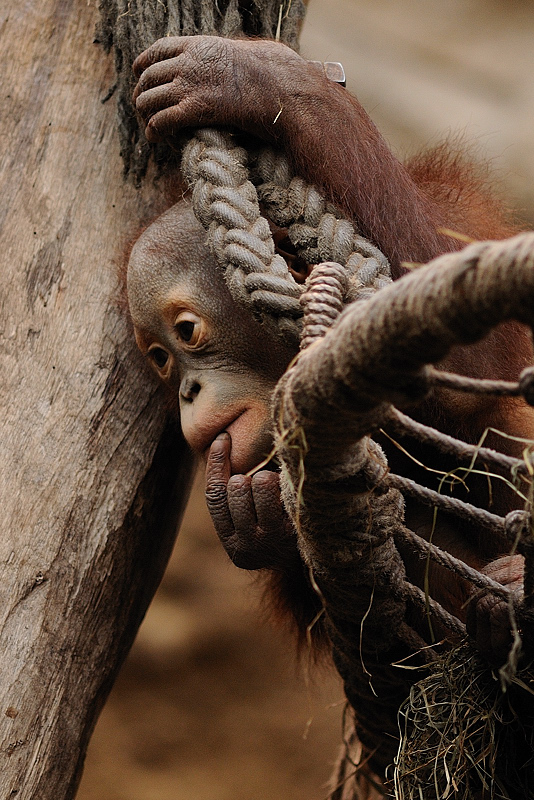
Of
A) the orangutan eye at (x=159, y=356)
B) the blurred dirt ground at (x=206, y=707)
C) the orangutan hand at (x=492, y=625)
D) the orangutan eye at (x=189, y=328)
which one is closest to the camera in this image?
the orangutan hand at (x=492, y=625)

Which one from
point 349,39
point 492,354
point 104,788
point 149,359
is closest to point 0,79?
point 149,359

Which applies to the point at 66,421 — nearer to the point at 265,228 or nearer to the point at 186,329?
the point at 186,329

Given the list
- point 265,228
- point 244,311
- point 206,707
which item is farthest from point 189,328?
point 206,707

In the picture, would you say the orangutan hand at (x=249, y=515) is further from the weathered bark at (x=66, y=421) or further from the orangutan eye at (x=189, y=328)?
the weathered bark at (x=66, y=421)

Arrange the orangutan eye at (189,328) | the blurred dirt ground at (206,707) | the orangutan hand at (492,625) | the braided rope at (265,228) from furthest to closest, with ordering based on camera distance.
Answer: the blurred dirt ground at (206,707)
the orangutan eye at (189,328)
the braided rope at (265,228)
the orangutan hand at (492,625)

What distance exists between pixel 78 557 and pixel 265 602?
681 mm

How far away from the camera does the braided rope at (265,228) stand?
4.83 ft

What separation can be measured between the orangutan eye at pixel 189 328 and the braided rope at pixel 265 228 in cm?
24

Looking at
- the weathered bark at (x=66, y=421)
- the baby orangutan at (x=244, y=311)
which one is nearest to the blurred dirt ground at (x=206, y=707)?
the weathered bark at (x=66, y=421)

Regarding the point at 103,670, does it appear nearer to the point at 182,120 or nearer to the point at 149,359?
the point at 149,359

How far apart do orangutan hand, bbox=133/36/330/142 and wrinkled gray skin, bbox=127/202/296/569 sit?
248mm

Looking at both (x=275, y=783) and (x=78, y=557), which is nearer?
(x=78, y=557)

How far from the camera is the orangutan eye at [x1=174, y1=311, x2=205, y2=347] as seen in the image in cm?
177

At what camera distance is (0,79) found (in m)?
2.25
